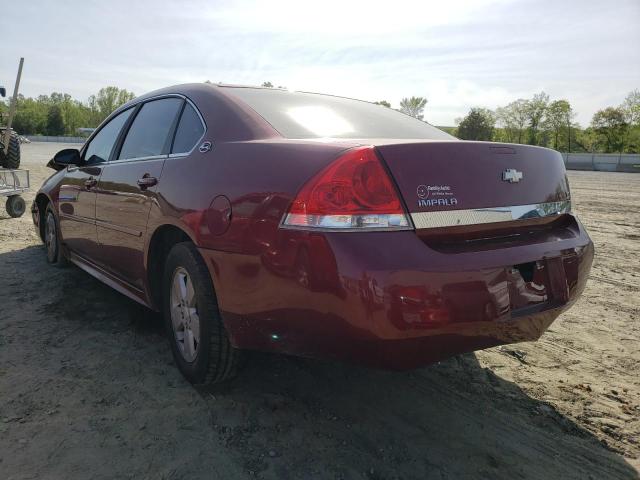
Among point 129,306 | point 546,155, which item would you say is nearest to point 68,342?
point 129,306

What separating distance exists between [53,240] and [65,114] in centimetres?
10315

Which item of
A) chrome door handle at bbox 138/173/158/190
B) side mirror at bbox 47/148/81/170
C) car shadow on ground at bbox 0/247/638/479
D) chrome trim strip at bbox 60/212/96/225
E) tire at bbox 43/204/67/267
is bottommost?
car shadow on ground at bbox 0/247/638/479

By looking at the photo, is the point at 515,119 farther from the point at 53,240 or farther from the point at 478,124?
the point at 53,240

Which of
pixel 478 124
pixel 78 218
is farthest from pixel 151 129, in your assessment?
pixel 478 124

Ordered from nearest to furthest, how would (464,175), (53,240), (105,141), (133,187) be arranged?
(464,175), (133,187), (105,141), (53,240)

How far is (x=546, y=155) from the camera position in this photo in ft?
8.09

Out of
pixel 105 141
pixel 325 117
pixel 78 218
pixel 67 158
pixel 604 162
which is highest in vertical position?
pixel 325 117

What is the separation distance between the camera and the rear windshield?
94.6 inches

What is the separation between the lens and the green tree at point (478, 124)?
7106 cm

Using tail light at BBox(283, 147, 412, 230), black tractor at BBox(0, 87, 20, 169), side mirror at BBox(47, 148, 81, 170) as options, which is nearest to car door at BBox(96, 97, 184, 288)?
side mirror at BBox(47, 148, 81, 170)

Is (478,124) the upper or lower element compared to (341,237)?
upper

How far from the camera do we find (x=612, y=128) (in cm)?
6100

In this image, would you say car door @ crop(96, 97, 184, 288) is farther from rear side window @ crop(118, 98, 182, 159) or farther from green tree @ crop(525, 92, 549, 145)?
green tree @ crop(525, 92, 549, 145)

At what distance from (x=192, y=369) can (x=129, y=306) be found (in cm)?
157
